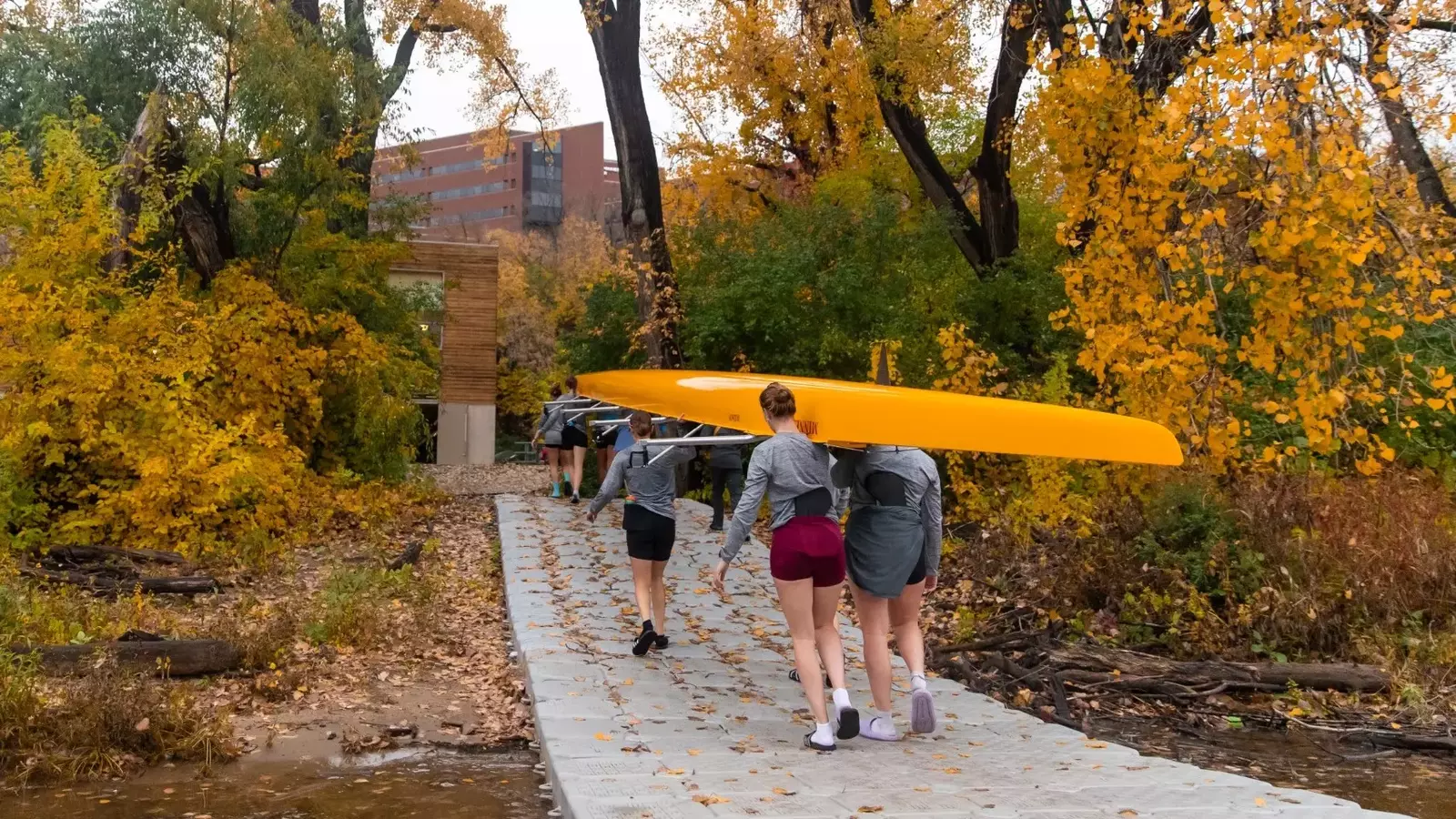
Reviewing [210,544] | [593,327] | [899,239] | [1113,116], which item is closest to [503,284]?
[593,327]

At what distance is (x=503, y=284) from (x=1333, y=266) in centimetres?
4588

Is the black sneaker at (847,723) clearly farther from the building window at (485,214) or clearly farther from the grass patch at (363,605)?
the building window at (485,214)

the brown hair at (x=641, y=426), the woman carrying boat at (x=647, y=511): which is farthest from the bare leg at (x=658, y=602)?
the brown hair at (x=641, y=426)

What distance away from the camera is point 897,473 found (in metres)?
6.63

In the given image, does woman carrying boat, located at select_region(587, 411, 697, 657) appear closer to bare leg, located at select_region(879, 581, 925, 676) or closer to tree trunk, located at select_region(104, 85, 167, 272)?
bare leg, located at select_region(879, 581, 925, 676)

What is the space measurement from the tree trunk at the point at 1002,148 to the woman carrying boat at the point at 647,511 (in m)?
8.82

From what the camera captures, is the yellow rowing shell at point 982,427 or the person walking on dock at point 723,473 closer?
the yellow rowing shell at point 982,427

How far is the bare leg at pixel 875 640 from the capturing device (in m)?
6.66

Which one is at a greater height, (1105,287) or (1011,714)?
(1105,287)

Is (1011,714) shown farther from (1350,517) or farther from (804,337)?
(804,337)

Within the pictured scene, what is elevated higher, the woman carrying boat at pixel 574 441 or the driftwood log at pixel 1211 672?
the woman carrying boat at pixel 574 441

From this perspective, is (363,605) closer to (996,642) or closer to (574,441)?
(996,642)

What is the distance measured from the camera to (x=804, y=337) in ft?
58.5

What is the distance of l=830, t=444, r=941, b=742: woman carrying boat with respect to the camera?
659 centimetres
